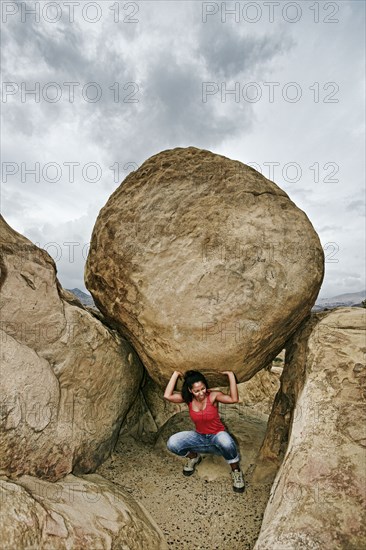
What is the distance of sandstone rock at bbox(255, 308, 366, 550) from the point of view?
9.43 feet

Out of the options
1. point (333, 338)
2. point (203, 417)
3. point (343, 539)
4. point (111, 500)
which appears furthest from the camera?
point (203, 417)

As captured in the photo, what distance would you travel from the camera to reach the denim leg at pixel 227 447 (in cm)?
435

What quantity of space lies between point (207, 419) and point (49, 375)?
178 centimetres

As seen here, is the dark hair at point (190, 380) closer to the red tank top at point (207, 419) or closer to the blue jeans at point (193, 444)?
the red tank top at point (207, 419)

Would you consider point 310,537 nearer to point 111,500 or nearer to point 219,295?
point 111,500

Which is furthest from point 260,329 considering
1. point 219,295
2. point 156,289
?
point 156,289

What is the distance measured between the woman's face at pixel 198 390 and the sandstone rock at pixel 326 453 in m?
0.96

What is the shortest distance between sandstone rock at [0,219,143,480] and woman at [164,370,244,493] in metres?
0.74

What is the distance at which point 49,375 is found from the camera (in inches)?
153

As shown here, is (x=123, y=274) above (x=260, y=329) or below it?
above

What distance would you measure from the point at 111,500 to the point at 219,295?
210 cm

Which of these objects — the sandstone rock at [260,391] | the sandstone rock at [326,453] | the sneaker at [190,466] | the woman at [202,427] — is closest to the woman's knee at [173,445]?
the woman at [202,427]

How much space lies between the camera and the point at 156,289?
4195 mm

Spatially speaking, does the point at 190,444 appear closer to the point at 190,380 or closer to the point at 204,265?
the point at 190,380
